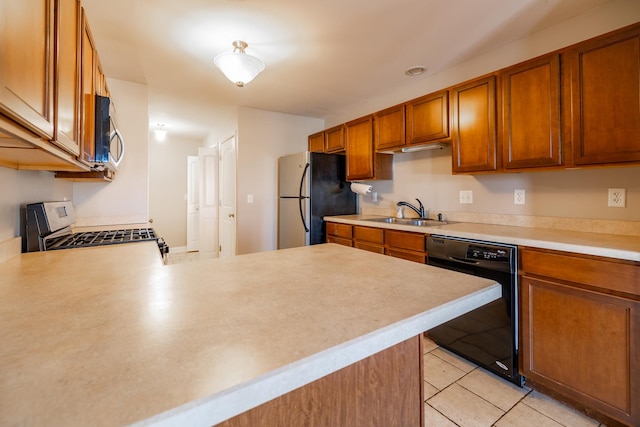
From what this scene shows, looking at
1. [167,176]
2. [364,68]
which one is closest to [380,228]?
[364,68]

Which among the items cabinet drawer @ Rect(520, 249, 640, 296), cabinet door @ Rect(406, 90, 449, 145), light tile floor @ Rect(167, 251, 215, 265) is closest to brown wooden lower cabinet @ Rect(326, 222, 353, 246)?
cabinet door @ Rect(406, 90, 449, 145)

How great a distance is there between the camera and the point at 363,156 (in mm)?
3332

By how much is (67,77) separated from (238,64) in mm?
1146

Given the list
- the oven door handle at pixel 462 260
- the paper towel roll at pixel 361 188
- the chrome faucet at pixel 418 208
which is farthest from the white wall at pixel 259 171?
the oven door handle at pixel 462 260

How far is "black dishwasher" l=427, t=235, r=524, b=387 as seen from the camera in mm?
1803

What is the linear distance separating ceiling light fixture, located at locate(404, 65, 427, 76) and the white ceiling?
0.07 meters

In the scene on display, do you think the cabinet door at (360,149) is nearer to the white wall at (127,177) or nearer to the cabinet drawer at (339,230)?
the cabinet drawer at (339,230)

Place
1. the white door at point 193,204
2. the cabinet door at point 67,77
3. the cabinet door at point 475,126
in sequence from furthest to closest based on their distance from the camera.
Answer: the white door at point 193,204
the cabinet door at point 475,126
the cabinet door at point 67,77

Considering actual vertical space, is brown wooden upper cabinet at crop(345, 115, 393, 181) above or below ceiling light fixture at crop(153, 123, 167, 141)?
below

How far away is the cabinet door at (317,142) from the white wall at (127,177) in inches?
80.3

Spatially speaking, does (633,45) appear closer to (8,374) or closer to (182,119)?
(8,374)

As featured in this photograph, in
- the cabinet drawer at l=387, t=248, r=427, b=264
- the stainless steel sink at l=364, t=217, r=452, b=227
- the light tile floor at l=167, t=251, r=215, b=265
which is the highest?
the stainless steel sink at l=364, t=217, r=452, b=227

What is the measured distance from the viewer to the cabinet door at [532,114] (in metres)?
1.85

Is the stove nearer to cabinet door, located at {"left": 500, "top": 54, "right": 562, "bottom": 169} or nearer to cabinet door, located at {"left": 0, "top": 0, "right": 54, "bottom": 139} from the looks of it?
cabinet door, located at {"left": 0, "top": 0, "right": 54, "bottom": 139}
